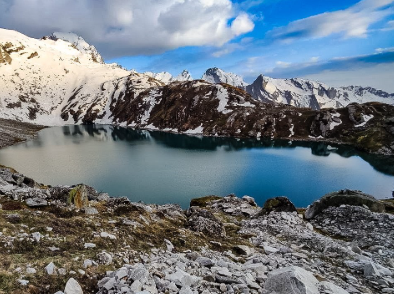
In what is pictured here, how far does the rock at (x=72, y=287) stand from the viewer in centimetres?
844

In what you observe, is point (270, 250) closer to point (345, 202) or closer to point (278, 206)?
point (278, 206)

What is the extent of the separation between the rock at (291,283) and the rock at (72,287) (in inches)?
281

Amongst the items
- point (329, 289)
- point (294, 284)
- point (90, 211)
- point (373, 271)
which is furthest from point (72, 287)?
point (373, 271)

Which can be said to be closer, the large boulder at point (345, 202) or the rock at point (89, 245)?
the rock at point (89, 245)

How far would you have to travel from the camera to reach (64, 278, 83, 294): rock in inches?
332

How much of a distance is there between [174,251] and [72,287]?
677 centimetres

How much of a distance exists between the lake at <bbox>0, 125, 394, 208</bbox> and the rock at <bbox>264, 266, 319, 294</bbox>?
45.9 m

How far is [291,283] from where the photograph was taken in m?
8.91

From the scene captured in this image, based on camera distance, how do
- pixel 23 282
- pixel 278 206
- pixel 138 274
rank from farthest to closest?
pixel 278 206 < pixel 138 274 < pixel 23 282

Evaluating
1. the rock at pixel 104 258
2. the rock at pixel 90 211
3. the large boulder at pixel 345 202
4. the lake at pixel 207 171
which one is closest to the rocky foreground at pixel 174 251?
the rock at pixel 104 258

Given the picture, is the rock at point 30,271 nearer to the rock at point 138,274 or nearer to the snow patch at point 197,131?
the rock at point 138,274

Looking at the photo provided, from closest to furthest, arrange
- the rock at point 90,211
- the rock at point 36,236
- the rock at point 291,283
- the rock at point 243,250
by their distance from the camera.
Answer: the rock at point 291,283 → the rock at point 36,236 → the rock at point 243,250 → the rock at point 90,211

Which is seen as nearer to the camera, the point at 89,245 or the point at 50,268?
the point at 50,268

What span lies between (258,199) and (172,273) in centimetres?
5307
